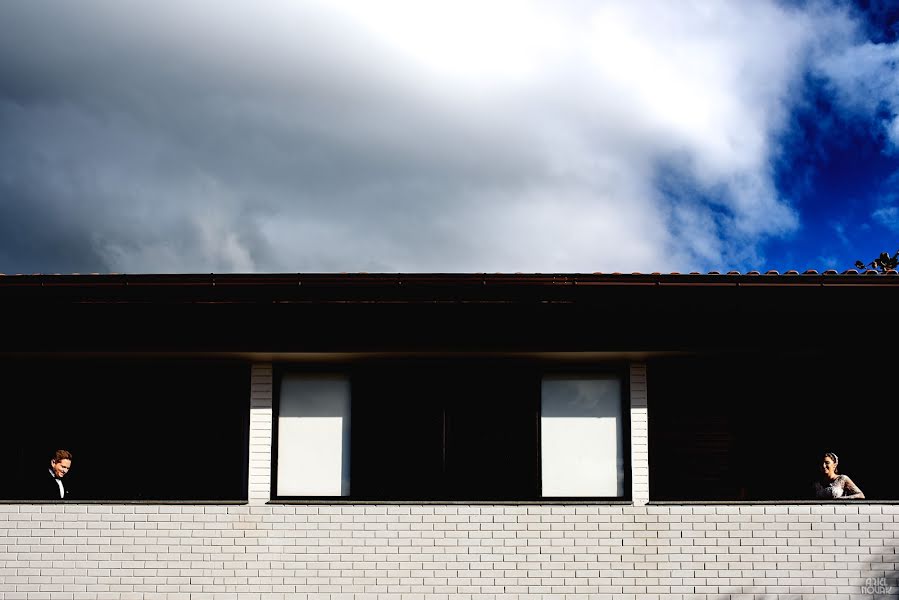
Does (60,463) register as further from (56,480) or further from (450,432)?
(450,432)

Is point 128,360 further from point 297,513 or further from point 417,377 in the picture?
point 417,377

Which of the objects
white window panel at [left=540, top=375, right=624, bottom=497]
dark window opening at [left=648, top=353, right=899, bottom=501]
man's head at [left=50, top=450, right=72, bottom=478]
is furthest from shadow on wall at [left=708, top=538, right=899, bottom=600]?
man's head at [left=50, top=450, right=72, bottom=478]

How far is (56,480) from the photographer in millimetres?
7387

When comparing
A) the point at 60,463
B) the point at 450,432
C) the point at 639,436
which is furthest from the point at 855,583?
the point at 60,463

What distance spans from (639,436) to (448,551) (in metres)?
2.18

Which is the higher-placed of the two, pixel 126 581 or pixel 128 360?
pixel 128 360

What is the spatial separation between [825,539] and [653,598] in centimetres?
175

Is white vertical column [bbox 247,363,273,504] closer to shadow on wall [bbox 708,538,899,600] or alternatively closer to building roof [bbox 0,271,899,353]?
building roof [bbox 0,271,899,353]

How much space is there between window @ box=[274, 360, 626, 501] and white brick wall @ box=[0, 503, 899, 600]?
0.24m

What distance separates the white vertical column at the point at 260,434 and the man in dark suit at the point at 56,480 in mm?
1854

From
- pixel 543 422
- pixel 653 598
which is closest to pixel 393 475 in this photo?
pixel 543 422

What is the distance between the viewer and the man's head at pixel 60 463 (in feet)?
24.1

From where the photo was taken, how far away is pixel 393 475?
7.35 metres

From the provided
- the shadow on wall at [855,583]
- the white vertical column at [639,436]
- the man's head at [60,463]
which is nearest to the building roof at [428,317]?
the white vertical column at [639,436]
